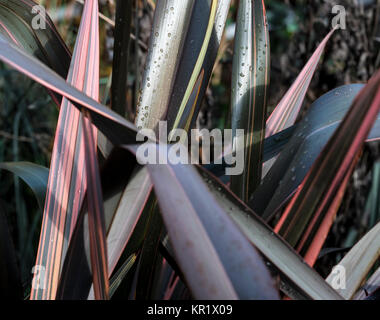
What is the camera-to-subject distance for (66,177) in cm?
45

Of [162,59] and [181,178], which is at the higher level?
[162,59]

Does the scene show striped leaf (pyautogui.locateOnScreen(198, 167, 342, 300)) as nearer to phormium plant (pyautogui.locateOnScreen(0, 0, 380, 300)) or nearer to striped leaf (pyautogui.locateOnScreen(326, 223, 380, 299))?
phormium plant (pyautogui.locateOnScreen(0, 0, 380, 300))

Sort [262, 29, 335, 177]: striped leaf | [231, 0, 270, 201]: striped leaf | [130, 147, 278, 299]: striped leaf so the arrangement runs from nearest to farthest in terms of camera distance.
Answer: [130, 147, 278, 299]: striped leaf → [231, 0, 270, 201]: striped leaf → [262, 29, 335, 177]: striped leaf

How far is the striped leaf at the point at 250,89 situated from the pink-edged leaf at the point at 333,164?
0.12m

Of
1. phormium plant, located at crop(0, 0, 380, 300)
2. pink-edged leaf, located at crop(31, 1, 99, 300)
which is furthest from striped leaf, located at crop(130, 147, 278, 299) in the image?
pink-edged leaf, located at crop(31, 1, 99, 300)

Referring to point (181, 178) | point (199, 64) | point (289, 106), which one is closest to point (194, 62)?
point (199, 64)

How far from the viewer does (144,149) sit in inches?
11.2

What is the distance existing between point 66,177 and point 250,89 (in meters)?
0.24

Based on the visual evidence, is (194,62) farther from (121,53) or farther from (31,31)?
(31,31)

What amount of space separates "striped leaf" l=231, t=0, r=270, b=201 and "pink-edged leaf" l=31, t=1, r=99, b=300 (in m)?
0.17

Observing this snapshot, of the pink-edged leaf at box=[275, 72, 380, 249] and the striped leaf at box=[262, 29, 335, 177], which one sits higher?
the striped leaf at box=[262, 29, 335, 177]

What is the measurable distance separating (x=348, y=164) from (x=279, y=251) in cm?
8

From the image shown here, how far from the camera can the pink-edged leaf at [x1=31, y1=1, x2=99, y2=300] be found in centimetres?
43
